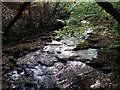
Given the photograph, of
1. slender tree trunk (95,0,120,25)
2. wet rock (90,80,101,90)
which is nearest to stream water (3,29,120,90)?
wet rock (90,80,101,90)

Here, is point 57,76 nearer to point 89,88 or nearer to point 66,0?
point 89,88

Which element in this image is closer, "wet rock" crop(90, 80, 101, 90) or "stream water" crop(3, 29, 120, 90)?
"wet rock" crop(90, 80, 101, 90)

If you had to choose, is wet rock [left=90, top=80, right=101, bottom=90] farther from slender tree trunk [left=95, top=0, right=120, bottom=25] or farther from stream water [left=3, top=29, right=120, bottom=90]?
slender tree trunk [left=95, top=0, right=120, bottom=25]

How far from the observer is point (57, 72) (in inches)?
349

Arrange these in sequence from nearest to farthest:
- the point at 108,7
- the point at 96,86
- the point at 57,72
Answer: the point at 108,7, the point at 96,86, the point at 57,72

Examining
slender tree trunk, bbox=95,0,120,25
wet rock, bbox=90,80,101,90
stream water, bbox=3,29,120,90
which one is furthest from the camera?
stream water, bbox=3,29,120,90

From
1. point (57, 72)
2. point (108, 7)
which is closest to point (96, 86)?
point (57, 72)

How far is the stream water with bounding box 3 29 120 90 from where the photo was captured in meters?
7.75

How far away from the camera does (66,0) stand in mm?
15320

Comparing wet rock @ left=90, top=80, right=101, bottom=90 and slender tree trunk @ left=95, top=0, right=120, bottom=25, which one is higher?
slender tree trunk @ left=95, top=0, right=120, bottom=25

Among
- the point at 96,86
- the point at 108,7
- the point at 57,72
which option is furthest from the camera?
the point at 57,72

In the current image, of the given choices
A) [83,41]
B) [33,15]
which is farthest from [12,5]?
[83,41]

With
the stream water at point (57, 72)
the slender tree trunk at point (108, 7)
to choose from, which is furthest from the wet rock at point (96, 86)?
the slender tree trunk at point (108, 7)

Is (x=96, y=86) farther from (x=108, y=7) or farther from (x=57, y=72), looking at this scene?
(x=108, y=7)
